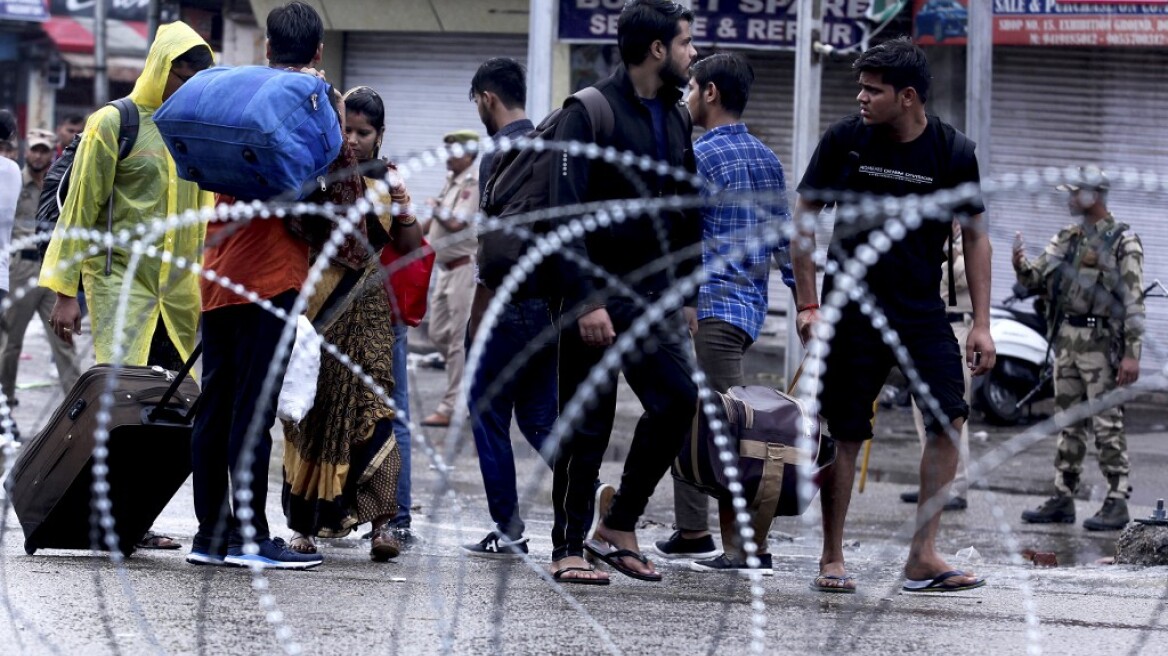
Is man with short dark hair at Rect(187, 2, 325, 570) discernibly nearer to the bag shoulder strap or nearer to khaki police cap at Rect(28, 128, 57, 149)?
the bag shoulder strap

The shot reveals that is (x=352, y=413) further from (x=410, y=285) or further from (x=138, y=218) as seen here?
(x=138, y=218)

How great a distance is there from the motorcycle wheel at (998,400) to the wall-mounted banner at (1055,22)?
10.1ft

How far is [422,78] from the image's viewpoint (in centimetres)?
1560

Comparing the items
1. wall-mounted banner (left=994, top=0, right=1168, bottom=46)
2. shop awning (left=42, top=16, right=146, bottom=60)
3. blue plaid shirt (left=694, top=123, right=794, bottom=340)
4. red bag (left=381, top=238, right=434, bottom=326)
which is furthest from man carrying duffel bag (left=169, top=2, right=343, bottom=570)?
shop awning (left=42, top=16, right=146, bottom=60)

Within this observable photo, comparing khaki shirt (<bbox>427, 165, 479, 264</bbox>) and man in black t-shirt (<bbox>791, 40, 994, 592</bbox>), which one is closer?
man in black t-shirt (<bbox>791, 40, 994, 592</bbox>)

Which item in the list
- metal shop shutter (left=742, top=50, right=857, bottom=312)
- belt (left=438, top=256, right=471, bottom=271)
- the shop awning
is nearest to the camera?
belt (left=438, top=256, right=471, bottom=271)

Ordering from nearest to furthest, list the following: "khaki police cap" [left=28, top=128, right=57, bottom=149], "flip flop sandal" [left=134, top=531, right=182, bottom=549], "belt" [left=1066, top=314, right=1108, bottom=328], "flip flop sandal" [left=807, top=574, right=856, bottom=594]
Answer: "flip flop sandal" [left=807, top=574, right=856, bottom=594] < "flip flop sandal" [left=134, top=531, right=182, bottom=549] < "belt" [left=1066, top=314, right=1108, bottom=328] < "khaki police cap" [left=28, top=128, right=57, bottom=149]

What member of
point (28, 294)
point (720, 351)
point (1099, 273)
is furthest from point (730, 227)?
point (28, 294)

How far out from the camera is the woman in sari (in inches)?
219

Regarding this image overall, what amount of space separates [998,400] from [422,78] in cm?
666

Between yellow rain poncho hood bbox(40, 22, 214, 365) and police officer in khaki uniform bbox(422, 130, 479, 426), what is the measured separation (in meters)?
3.86

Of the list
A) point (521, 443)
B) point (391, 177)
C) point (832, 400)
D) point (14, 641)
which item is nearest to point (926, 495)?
point (832, 400)

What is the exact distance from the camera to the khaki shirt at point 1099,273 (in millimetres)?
7398

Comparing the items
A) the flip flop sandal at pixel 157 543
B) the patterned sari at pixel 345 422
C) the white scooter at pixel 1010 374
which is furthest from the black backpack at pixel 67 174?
the white scooter at pixel 1010 374
